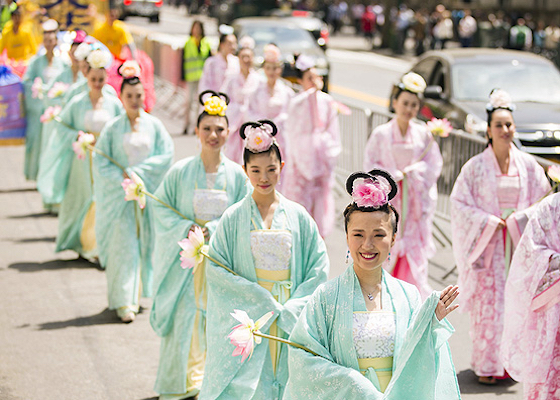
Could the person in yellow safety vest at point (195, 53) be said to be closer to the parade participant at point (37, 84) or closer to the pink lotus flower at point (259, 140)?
the parade participant at point (37, 84)

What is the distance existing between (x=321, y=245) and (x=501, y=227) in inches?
73.7

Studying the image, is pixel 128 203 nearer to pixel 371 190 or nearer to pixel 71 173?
pixel 71 173

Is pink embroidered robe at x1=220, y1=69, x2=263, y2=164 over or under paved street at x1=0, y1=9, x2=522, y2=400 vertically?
over

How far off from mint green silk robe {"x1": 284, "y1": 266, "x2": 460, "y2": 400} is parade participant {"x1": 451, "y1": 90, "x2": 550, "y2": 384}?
2.55m

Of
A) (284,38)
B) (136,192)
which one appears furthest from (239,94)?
(284,38)

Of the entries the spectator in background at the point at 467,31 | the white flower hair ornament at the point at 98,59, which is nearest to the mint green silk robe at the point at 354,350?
the white flower hair ornament at the point at 98,59

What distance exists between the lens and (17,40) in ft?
46.6

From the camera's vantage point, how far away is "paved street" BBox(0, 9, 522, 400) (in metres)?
6.35

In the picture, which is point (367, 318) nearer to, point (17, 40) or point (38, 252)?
point (38, 252)

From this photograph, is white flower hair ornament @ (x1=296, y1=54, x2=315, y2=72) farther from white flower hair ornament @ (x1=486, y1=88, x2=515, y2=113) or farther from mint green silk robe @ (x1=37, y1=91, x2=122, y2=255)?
white flower hair ornament @ (x1=486, y1=88, x2=515, y2=113)

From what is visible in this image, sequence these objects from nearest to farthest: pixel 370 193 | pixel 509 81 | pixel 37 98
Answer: pixel 370 193, pixel 509 81, pixel 37 98

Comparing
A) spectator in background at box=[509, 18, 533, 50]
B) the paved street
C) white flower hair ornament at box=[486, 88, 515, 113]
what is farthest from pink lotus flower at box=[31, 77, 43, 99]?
spectator in background at box=[509, 18, 533, 50]

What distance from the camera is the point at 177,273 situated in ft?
20.6

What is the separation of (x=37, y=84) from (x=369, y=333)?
8.07 meters
